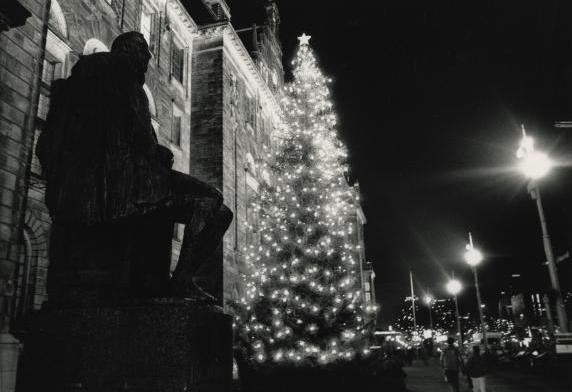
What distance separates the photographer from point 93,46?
16.5 meters

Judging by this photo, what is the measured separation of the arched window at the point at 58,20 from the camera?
1485 centimetres

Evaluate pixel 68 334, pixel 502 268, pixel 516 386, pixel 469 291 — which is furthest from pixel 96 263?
pixel 469 291

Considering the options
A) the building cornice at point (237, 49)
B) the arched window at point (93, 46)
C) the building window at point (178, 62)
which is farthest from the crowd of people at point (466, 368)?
the building window at point (178, 62)

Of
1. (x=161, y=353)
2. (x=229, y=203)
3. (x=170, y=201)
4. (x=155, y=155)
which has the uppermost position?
(x=229, y=203)

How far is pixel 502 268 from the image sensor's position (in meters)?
44.1

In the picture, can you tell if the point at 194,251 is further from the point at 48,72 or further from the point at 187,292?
the point at 48,72

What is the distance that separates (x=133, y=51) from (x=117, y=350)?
2429 mm

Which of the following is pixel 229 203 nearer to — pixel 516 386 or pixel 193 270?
A: pixel 516 386

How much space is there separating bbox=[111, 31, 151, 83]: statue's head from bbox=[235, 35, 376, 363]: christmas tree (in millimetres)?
12850

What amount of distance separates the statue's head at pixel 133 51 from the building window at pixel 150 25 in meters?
17.6

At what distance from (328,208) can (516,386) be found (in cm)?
925

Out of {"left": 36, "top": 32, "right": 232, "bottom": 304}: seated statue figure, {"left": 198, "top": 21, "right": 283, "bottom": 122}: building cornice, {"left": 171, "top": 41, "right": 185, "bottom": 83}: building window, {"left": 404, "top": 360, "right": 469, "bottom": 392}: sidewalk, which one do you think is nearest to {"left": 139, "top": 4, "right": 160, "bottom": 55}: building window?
{"left": 171, "top": 41, "right": 185, "bottom": 83}: building window

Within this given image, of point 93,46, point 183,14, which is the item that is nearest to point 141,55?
point 93,46

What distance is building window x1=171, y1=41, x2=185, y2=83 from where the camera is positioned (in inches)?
929
